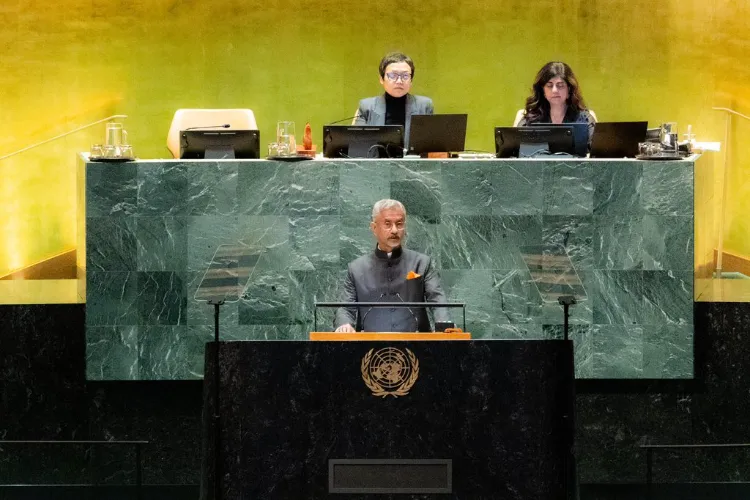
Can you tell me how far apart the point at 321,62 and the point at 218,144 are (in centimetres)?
346

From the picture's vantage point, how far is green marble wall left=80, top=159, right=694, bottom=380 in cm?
546

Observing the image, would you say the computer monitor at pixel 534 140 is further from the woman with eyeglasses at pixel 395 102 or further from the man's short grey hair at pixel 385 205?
the woman with eyeglasses at pixel 395 102

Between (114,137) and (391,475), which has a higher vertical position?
(114,137)

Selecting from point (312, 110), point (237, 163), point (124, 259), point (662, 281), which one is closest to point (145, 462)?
point (124, 259)

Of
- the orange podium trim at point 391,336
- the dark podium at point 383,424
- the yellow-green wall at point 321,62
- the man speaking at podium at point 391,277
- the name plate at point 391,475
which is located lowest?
the name plate at point 391,475

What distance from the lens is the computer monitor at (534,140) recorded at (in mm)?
5773

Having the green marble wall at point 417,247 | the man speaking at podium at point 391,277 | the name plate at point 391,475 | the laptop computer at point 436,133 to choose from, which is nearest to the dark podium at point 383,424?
the name plate at point 391,475

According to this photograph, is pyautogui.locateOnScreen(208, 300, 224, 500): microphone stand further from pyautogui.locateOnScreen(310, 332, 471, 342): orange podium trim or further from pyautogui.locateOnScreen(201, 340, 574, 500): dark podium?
pyautogui.locateOnScreen(310, 332, 471, 342): orange podium trim

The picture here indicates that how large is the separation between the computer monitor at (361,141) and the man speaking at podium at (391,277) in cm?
54

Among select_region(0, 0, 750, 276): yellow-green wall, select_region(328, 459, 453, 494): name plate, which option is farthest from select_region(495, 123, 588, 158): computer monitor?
select_region(0, 0, 750, 276): yellow-green wall

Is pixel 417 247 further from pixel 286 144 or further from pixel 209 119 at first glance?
pixel 209 119

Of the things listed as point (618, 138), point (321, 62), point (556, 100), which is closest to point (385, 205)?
point (618, 138)

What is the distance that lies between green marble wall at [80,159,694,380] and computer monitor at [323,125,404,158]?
0.25 m

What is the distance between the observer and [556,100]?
6.54 meters
